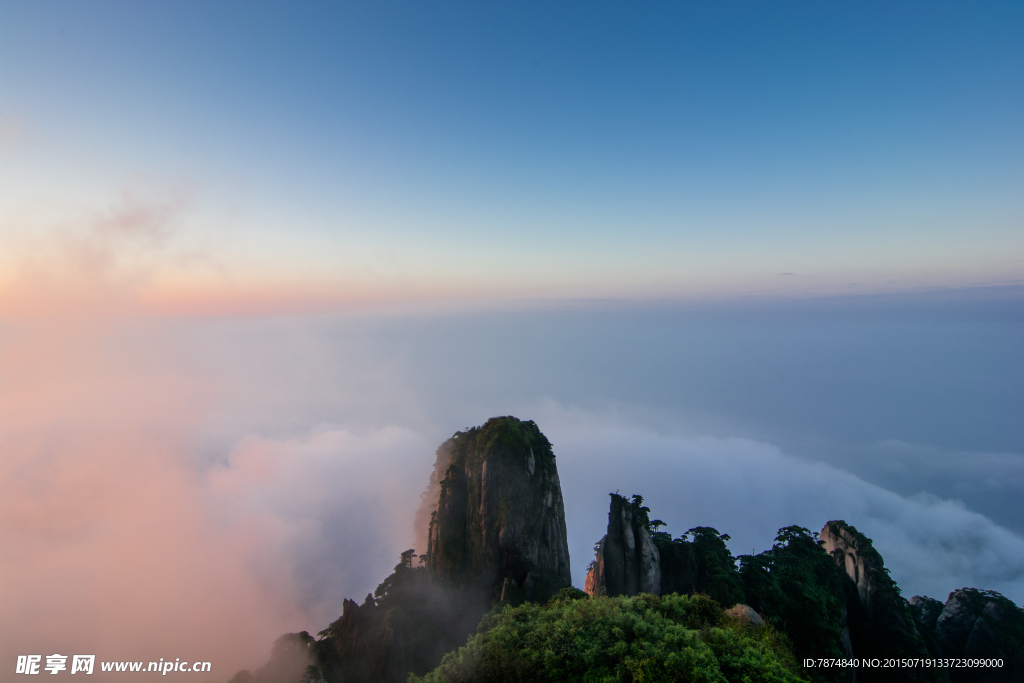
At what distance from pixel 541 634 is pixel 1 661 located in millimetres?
124142

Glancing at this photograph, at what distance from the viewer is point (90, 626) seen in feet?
292

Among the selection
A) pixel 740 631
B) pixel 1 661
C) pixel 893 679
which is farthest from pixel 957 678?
pixel 1 661

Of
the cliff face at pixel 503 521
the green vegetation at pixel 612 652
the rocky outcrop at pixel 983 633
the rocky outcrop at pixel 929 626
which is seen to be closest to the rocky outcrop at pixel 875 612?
the rocky outcrop at pixel 929 626

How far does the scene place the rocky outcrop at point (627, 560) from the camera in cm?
2716

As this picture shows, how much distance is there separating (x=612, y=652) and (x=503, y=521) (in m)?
13.8

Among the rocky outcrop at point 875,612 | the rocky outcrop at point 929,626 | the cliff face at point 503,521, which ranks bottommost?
the rocky outcrop at point 929,626

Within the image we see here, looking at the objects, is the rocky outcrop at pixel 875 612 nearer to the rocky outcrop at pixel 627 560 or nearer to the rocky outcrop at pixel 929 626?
the rocky outcrop at pixel 929 626

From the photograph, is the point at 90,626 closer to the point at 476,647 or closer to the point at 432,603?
the point at 432,603

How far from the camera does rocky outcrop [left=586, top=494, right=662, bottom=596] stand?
89.1 feet

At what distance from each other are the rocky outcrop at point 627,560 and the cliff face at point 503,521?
9.10 feet

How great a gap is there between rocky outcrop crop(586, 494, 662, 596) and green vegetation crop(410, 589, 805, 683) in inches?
467

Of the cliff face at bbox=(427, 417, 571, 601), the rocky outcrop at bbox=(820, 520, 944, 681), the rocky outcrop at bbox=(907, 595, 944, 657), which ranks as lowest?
the rocky outcrop at bbox=(907, 595, 944, 657)

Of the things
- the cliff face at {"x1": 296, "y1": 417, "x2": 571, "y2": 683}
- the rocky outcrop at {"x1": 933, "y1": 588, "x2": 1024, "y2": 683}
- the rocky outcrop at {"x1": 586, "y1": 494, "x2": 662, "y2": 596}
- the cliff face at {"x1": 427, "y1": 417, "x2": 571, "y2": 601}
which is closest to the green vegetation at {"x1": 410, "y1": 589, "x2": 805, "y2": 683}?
the cliff face at {"x1": 427, "y1": 417, "x2": 571, "y2": 601}

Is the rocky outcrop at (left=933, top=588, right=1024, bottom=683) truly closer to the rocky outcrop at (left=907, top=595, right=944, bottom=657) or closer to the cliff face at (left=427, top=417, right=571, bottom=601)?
the rocky outcrop at (left=907, top=595, right=944, bottom=657)
